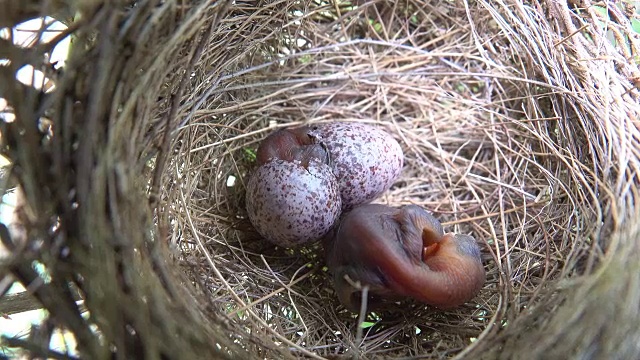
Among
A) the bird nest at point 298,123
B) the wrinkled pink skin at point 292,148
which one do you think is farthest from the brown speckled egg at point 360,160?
the bird nest at point 298,123

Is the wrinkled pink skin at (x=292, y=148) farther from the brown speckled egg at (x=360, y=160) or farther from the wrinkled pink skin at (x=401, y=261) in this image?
the wrinkled pink skin at (x=401, y=261)

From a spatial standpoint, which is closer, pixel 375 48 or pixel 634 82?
pixel 634 82

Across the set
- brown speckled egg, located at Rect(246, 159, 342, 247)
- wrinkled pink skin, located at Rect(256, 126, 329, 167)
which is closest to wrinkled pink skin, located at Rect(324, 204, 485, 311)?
brown speckled egg, located at Rect(246, 159, 342, 247)

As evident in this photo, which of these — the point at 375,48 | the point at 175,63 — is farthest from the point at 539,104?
the point at 175,63

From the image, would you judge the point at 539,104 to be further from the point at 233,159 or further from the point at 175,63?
the point at 175,63

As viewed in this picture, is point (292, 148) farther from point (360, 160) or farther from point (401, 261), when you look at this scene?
point (401, 261)

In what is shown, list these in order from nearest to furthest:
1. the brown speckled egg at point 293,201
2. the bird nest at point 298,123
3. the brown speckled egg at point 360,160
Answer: the bird nest at point 298,123 → the brown speckled egg at point 293,201 → the brown speckled egg at point 360,160

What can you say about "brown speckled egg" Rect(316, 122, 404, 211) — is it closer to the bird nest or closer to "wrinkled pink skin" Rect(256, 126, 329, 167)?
"wrinkled pink skin" Rect(256, 126, 329, 167)
